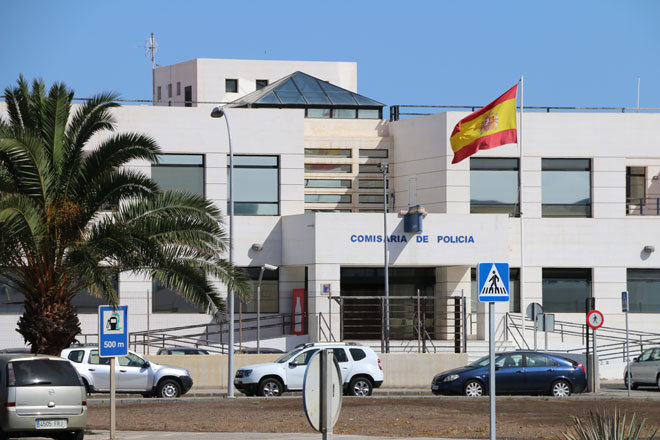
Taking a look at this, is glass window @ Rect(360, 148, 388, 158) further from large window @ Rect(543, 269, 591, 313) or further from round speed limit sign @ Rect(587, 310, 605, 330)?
round speed limit sign @ Rect(587, 310, 605, 330)

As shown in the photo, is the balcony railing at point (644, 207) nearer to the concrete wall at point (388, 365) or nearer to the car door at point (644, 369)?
the car door at point (644, 369)

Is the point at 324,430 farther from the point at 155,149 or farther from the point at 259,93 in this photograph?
the point at 259,93

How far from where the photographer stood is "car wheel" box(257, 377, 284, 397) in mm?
31781

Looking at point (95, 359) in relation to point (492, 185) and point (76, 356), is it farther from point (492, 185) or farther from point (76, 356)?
point (492, 185)

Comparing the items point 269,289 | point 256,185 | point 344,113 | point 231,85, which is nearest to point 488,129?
point 256,185

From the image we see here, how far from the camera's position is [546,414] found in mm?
25156

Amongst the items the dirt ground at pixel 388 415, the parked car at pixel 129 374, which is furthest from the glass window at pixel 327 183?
the dirt ground at pixel 388 415

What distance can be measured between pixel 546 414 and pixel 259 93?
28530 millimetres

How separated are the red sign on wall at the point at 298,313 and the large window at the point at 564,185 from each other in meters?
10.1

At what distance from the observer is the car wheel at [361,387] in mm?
32156

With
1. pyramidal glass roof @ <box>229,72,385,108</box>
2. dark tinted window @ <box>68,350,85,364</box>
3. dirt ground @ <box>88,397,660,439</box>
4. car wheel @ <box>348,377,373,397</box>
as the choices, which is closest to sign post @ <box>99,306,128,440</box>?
dirt ground @ <box>88,397,660,439</box>

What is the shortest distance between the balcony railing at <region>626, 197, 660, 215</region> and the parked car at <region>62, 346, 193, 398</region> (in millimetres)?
22387

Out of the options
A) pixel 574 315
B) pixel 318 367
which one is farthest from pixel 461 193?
pixel 318 367

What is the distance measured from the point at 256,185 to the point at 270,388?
13.4 m
